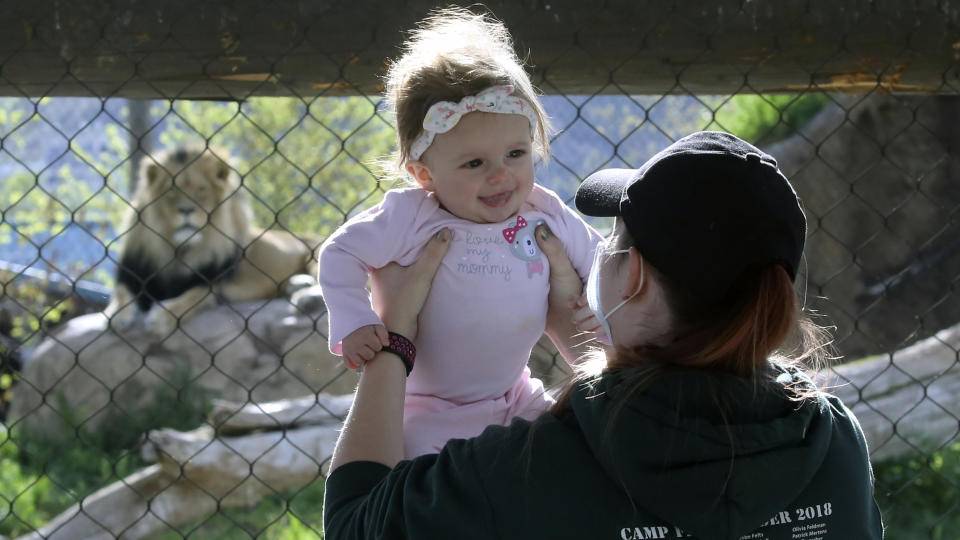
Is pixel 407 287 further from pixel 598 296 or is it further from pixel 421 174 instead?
pixel 598 296

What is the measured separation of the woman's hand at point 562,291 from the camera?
63.6 inches

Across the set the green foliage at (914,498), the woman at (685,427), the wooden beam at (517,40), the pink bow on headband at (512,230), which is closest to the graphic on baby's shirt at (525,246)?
the pink bow on headband at (512,230)

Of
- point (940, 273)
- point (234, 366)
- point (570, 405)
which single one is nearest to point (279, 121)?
point (234, 366)

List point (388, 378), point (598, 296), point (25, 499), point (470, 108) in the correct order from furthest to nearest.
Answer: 1. point (25, 499)
2. point (470, 108)
3. point (388, 378)
4. point (598, 296)

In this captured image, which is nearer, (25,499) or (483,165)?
(483,165)

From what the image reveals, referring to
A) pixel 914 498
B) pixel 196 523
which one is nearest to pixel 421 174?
pixel 196 523

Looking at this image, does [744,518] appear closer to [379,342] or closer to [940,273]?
[379,342]

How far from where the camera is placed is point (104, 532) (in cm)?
337

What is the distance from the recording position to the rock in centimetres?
530

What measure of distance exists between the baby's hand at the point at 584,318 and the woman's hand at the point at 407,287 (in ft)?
0.74

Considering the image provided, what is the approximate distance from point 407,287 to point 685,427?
0.61 metres

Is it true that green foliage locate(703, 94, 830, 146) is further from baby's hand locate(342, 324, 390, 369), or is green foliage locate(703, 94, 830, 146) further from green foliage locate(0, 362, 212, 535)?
baby's hand locate(342, 324, 390, 369)

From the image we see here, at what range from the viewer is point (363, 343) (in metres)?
1.40

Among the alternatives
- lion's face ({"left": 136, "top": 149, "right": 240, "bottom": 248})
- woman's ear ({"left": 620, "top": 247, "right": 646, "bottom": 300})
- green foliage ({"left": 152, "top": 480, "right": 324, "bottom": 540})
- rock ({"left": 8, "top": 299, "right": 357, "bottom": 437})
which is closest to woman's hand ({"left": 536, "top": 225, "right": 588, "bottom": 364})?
woman's ear ({"left": 620, "top": 247, "right": 646, "bottom": 300})
